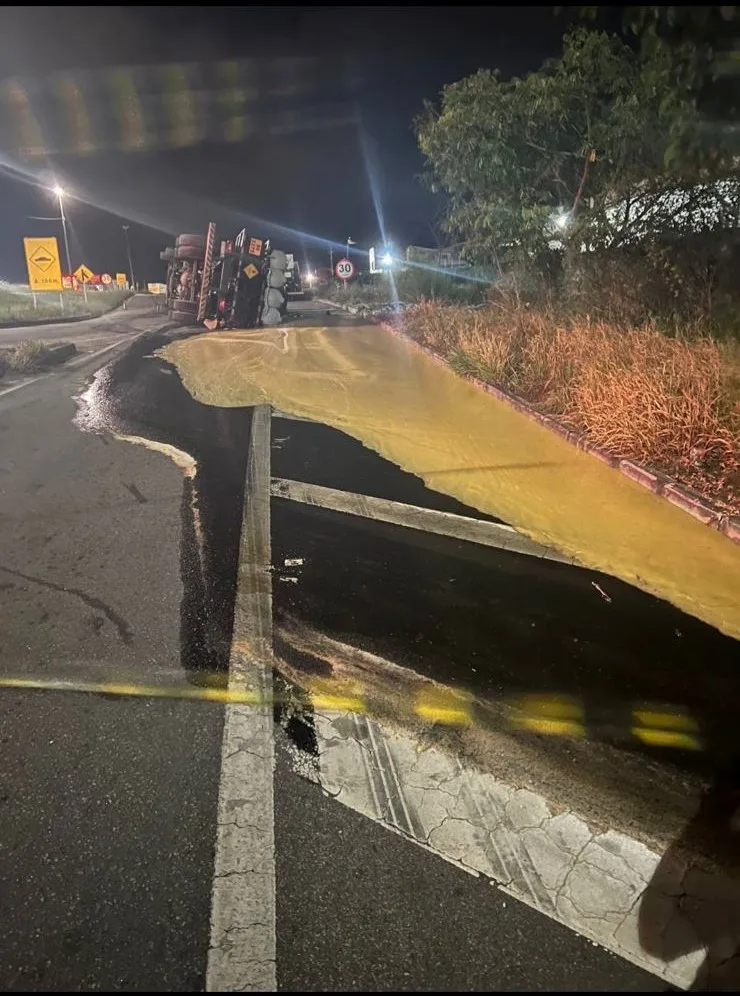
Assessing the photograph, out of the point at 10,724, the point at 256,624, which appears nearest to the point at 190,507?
the point at 256,624

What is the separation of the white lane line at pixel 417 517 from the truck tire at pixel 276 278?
1676cm

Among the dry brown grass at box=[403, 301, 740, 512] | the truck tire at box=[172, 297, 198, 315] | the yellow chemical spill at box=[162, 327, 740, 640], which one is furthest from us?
the truck tire at box=[172, 297, 198, 315]

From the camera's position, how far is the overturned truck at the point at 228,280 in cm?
2008

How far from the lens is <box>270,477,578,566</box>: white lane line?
15.3 ft

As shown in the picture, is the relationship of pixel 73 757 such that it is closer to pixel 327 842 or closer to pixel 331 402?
pixel 327 842

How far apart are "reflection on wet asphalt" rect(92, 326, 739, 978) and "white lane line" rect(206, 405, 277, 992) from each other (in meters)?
0.10

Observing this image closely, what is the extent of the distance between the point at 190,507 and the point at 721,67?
15.2ft

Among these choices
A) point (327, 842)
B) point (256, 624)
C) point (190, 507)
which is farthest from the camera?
point (190, 507)

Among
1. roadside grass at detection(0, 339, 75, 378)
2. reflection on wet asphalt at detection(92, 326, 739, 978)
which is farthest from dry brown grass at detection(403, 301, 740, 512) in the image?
roadside grass at detection(0, 339, 75, 378)

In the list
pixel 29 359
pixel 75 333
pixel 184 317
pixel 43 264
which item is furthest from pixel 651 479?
pixel 43 264

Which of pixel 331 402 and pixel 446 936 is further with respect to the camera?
pixel 331 402

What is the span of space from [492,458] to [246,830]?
4.97 metres

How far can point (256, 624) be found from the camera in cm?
356

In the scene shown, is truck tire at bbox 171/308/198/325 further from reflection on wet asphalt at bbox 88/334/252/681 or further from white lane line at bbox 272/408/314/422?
white lane line at bbox 272/408/314/422
